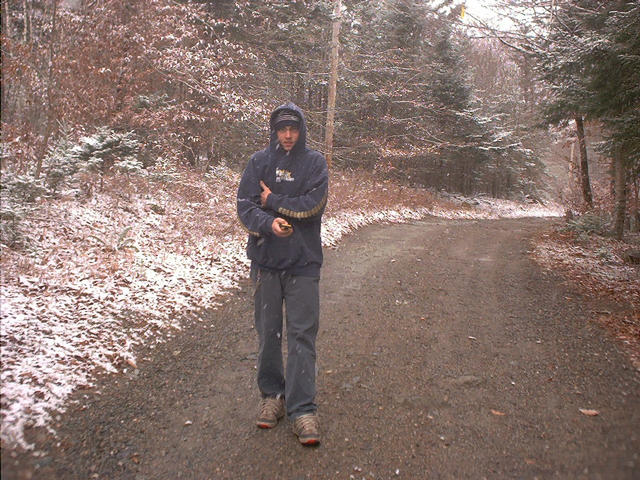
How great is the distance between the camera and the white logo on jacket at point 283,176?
337 cm

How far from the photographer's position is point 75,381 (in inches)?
147

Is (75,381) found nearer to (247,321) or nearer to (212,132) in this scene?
(247,321)

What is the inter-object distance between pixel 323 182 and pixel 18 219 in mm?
4970

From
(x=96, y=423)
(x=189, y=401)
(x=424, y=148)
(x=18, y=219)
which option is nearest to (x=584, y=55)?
(x=189, y=401)

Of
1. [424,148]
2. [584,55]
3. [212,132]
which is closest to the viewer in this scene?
[584,55]

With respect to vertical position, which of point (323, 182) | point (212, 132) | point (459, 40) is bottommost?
point (323, 182)

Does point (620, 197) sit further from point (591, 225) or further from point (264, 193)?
point (264, 193)

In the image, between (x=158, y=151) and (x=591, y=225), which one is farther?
(x=591, y=225)

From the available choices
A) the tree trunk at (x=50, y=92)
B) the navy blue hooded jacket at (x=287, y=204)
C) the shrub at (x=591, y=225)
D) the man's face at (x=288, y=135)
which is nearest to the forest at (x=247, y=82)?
the tree trunk at (x=50, y=92)

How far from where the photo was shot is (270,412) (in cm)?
330

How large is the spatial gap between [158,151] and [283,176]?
29.4ft

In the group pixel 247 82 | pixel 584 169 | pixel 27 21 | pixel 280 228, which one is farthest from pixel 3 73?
pixel 584 169

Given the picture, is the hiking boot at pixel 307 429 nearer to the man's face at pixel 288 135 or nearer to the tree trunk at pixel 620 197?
the man's face at pixel 288 135

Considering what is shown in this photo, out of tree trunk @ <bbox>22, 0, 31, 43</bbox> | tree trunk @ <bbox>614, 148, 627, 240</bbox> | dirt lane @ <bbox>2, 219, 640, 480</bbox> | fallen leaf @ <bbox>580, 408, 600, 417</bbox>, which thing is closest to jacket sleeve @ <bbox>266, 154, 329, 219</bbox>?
dirt lane @ <bbox>2, 219, 640, 480</bbox>
